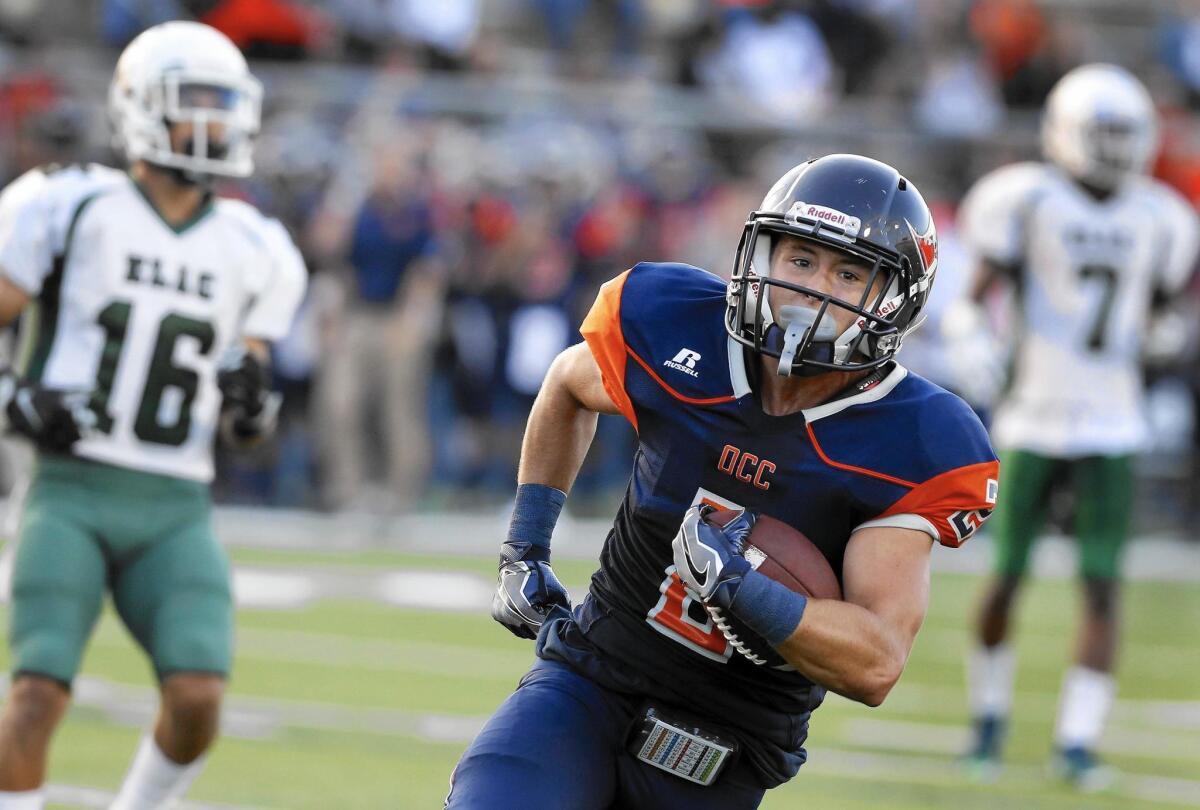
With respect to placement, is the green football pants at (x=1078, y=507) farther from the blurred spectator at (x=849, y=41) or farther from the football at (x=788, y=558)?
the blurred spectator at (x=849, y=41)

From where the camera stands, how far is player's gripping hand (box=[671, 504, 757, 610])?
10.2ft

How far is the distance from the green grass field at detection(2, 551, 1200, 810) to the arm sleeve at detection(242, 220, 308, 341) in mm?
1417

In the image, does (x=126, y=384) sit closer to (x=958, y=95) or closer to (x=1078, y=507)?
(x=1078, y=507)

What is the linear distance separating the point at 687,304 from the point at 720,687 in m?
0.69

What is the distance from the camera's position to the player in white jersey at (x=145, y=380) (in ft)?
14.4

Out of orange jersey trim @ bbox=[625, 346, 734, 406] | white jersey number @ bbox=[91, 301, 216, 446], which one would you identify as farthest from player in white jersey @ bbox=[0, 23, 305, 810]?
orange jersey trim @ bbox=[625, 346, 734, 406]

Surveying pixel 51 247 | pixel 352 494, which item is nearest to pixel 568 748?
pixel 51 247

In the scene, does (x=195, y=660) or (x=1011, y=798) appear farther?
(x=1011, y=798)

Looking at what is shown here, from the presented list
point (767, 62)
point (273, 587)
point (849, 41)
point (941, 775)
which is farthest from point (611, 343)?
point (849, 41)

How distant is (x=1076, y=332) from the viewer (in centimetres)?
670

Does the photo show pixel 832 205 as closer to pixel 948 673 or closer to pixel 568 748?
pixel 568 748

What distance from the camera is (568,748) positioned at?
3373mm

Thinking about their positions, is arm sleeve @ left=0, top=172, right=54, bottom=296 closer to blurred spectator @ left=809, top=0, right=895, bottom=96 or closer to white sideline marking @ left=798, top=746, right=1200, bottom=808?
white sideline marking @ left=798, top=746, right=1200, bottom=808

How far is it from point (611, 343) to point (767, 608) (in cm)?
69
